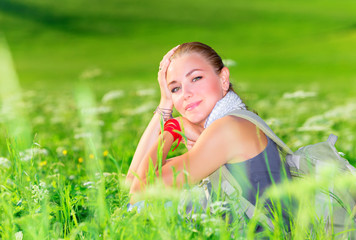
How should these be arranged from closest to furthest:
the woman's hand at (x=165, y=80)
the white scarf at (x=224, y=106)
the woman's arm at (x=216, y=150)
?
the woman's arm at (x=216, y=150) < the white scarf at (x=224, y=106) < the woman's hand at (x=165, y=80)

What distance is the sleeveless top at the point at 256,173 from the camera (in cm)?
319

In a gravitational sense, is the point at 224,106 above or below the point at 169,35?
below

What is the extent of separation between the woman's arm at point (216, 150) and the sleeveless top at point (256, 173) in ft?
0.16

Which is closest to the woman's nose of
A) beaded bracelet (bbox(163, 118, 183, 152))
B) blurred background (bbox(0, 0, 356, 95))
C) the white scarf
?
the white scarf

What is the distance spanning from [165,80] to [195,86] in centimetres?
54

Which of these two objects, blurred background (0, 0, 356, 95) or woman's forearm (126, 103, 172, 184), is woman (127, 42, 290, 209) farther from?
blurred background (0, 0, 356, 95)

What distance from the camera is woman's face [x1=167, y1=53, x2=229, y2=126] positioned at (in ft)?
11.6

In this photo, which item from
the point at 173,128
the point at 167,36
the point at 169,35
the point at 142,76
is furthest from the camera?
the point at 169,35

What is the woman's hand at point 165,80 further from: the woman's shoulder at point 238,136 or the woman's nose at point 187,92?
the woman's shoulder at point 238,136

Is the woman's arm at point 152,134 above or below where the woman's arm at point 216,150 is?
above

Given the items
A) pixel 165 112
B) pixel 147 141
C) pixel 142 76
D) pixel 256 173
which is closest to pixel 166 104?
pixel 165 112

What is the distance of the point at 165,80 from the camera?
401 centimetres

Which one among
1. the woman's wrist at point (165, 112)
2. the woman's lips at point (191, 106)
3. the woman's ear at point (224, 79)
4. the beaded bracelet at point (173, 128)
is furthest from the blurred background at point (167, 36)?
the woman's lips at point (191, 106)

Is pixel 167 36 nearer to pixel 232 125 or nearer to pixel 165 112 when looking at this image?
pixel 165 112
